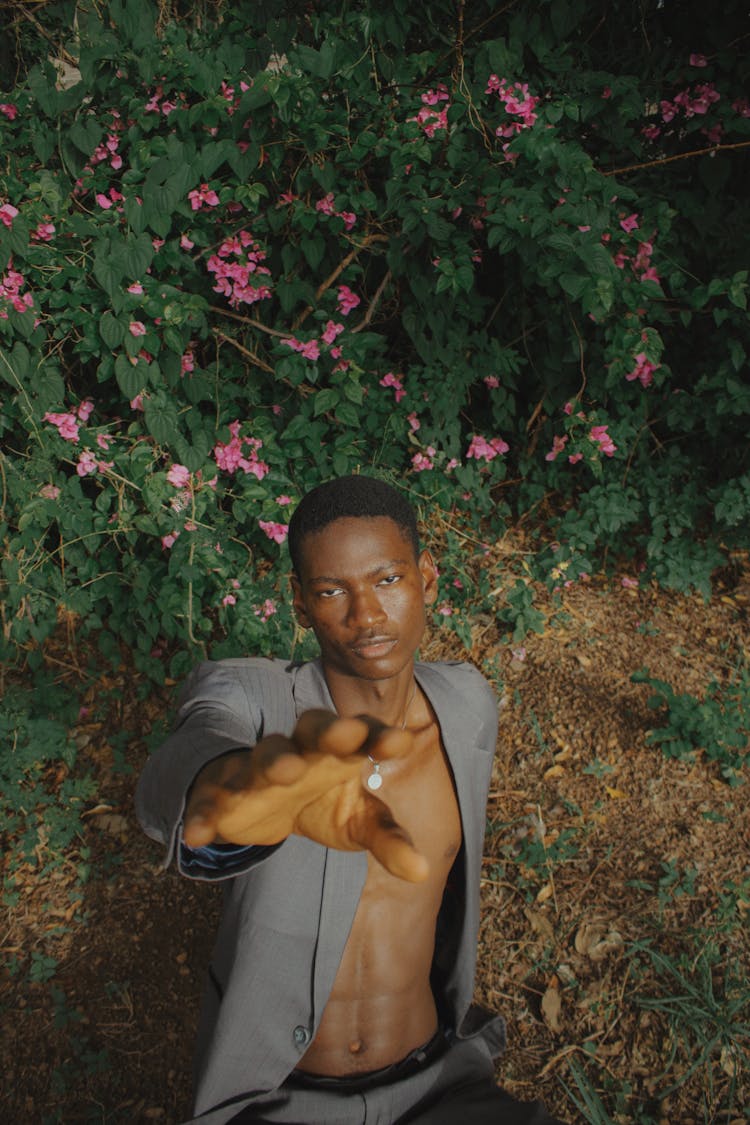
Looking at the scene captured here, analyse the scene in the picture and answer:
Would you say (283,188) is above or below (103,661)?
above

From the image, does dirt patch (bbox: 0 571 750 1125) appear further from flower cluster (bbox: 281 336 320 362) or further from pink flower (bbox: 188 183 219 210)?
pink flower (bbox: 188 183 219 210)

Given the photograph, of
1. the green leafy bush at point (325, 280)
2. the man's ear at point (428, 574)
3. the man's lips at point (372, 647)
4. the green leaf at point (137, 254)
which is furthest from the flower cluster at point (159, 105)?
the man's lips at point (372, 647)

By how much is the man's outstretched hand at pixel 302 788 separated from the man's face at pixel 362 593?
16.9 inches

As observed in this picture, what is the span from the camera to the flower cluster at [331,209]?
2.87 meters

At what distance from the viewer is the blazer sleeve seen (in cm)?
113

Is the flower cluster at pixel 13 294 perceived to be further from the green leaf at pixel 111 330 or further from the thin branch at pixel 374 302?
the thin branch at pixel 374 302

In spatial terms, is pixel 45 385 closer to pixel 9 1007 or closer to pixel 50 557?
pixel 50 557

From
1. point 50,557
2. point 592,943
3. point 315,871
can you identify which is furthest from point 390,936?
point 50,557

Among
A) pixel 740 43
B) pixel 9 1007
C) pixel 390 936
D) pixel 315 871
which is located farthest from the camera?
pixel 740 43

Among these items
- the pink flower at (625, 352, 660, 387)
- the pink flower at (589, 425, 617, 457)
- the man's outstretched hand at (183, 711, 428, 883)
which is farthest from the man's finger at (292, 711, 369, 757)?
the pink flower at (589, 425, 617, 457)

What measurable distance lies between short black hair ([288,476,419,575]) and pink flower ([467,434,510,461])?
2115mm

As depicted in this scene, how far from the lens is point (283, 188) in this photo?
2953mm

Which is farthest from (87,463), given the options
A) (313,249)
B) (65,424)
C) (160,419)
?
(313,249)

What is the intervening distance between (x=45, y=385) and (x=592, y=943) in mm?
2658
